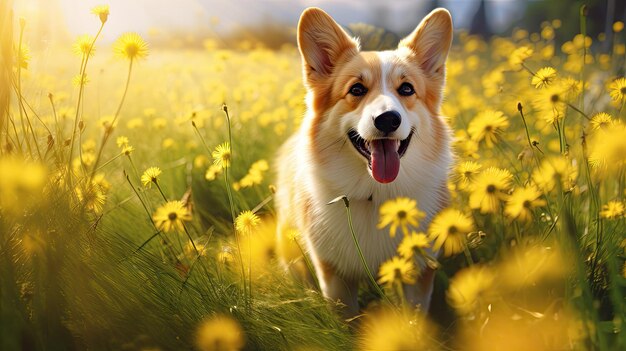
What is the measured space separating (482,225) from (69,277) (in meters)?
1.94

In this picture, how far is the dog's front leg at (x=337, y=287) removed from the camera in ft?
8.38

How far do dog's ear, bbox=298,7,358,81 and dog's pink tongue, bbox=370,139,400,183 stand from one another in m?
0.66

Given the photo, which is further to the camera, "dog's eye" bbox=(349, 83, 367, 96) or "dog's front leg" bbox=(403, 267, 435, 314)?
"dog's eye" bbox=(349, 83, 367, 96)

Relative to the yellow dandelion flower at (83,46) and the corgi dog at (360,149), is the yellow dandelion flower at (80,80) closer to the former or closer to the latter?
the yellow dandelion flower at (83,46)

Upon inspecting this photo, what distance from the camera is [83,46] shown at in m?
1.84

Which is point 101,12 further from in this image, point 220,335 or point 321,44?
point 321,44

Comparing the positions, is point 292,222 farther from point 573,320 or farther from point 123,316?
point 573,320

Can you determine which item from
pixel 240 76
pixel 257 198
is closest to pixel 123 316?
pixel 257 198

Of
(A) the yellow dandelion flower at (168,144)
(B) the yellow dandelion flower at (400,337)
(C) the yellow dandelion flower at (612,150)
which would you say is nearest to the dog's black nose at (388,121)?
(C) the yellow dandelion flower at (612,150)

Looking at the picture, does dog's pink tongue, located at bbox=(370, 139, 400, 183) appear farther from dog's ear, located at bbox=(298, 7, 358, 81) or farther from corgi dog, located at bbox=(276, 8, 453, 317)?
dog's ear, located at bbox=(298, 7, 358, 81)

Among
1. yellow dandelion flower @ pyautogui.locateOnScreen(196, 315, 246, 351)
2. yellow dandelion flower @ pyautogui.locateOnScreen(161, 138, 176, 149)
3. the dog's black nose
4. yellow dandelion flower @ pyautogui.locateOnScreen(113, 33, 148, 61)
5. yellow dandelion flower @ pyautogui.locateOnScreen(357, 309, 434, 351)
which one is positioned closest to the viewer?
yellow dandelion flower @ pyautogui.locateOnScreen(357, 309, 434, 351)

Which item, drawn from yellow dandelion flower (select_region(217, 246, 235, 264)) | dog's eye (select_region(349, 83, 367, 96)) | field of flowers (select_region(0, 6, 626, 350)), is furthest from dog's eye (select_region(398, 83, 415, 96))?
yellow dandelion flower (select_region(217, 246, 235, 264))

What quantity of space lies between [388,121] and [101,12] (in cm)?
120

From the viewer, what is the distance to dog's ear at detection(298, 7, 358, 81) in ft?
8.86
